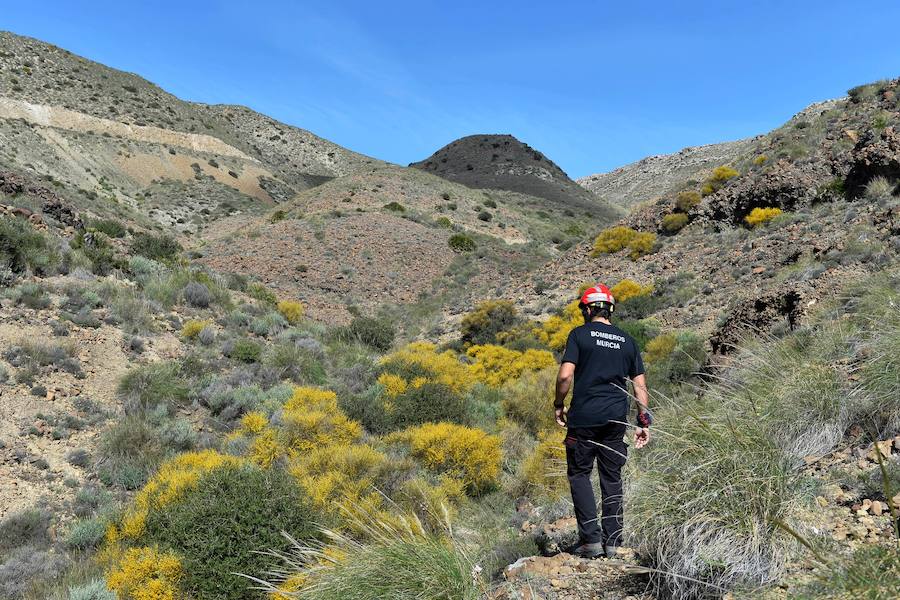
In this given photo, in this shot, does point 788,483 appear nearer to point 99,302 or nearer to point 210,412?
point 210,412

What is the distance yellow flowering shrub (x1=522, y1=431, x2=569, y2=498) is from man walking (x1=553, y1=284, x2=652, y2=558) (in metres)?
1.90

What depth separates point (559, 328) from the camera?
1470 centimetres

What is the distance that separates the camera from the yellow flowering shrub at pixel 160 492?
521cm

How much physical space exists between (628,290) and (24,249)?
14.4m

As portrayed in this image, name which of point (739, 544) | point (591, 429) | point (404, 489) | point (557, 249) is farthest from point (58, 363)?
point (557, 249)

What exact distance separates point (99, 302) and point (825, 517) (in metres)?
11.8

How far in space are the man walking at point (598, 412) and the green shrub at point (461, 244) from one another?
84.1 ft

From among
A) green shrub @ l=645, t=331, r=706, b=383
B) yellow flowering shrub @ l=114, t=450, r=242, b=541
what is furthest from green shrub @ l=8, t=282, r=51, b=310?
green shrub @ l=645, t=331, r=706, b=383

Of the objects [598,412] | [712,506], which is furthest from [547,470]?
[712,506]

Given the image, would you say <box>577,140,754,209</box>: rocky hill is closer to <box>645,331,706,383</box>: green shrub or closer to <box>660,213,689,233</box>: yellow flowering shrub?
<box>660,213,689,233</box>: yellow flowering shrub

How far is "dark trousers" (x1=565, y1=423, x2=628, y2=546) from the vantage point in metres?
3.83

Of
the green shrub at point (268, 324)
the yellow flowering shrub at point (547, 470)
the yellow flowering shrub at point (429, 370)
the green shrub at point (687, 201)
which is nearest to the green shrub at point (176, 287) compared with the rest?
the green shrub at point (268, 324)

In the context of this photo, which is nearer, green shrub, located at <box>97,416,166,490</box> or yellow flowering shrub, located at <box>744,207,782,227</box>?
green shrub, located at <box>97,416,166,490</box>

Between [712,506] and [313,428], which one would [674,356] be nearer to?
[313,428]
